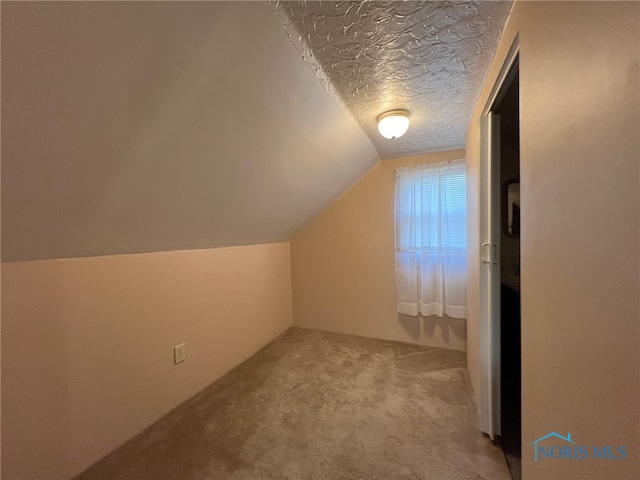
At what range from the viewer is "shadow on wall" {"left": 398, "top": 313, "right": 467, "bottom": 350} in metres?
2.67

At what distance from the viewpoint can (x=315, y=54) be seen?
1188 millimetres

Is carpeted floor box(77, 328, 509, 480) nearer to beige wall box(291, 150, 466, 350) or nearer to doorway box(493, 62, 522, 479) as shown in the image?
doorway box(493, 62, 522, 479)

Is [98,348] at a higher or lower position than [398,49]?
lower

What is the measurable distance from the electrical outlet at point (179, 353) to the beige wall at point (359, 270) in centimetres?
172

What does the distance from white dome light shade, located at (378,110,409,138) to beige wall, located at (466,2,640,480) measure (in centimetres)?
91

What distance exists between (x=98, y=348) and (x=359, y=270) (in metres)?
2.44

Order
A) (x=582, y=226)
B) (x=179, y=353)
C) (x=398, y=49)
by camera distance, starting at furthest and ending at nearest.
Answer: (x=179, y=353), (x=398, y=49), (x=582, y=226)

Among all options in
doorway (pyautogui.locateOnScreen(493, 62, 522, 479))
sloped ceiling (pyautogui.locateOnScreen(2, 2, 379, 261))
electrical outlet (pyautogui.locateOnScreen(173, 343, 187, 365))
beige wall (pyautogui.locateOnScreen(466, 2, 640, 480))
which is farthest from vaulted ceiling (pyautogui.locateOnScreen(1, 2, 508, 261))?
electrical outlet (pyautogui.locateOnScreen(173, 343, 187, 365))

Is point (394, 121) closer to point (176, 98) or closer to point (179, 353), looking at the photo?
point (176, 98)

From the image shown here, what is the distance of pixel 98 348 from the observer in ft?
4.67

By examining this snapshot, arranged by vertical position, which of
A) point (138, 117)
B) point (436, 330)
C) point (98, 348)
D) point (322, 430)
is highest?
point (138, 117)

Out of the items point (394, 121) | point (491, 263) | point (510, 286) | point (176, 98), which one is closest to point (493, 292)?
point (491, 263)

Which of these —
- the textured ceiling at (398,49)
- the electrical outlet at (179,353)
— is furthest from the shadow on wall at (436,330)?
the electrical outlet at (179,353)

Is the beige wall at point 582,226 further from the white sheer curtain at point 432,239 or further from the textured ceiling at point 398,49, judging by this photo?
the white sheer curtain at point 432,239
